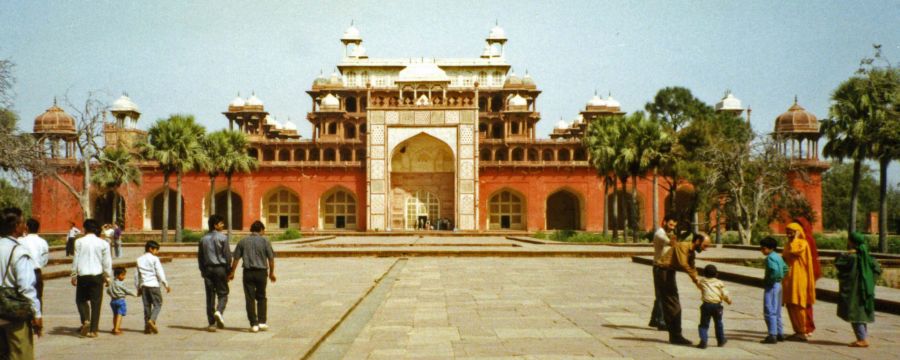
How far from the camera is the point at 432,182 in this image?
158ft

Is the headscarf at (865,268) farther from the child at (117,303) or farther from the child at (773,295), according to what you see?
the child at (117,303)

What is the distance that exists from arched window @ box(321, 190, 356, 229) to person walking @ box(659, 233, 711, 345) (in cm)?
4137

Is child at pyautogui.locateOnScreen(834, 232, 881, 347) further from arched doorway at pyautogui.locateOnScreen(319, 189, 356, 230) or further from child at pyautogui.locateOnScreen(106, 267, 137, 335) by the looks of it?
arched doorway at pyautogui.locateOnScreen(319, 189, 356, 230)

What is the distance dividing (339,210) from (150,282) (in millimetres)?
40446

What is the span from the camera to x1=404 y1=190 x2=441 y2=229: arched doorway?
157ft

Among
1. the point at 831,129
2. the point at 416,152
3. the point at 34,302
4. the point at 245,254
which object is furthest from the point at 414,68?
the point at 34,302

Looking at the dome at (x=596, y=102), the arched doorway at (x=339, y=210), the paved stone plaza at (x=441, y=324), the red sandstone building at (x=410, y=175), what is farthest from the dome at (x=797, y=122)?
the paved stone plaza at (x=441, y=324)

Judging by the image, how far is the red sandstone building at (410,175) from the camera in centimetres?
4594

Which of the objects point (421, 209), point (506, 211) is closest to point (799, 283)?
point (421, 209)

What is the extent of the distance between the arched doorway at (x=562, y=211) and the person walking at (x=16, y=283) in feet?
149

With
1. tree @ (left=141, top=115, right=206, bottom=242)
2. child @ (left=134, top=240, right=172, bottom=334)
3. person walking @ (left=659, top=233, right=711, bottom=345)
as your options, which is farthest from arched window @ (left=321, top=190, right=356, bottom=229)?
person walking @ (left=659, top=233, right=711, bottom=345)

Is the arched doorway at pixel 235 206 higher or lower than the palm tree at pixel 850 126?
lower

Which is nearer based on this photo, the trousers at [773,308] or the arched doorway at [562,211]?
the trousers at [773,308]

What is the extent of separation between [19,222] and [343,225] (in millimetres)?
43062
